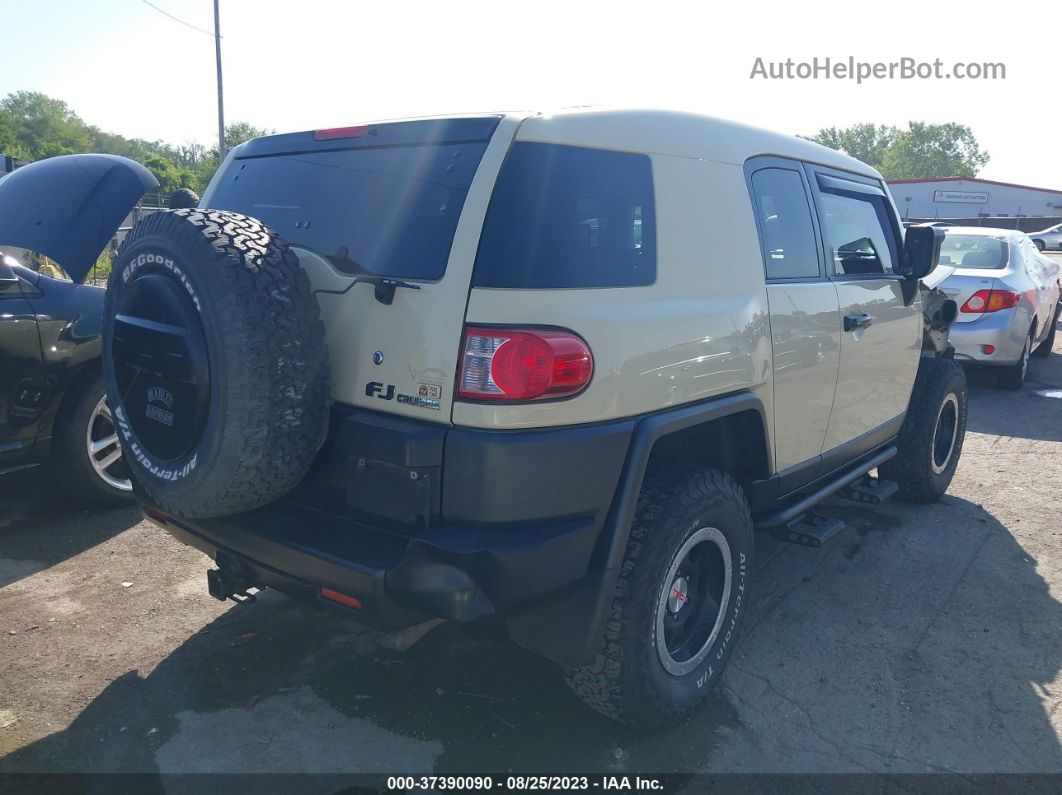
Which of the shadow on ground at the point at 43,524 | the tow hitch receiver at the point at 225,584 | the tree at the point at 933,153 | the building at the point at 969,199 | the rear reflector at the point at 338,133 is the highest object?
the tree at the point at 933,153

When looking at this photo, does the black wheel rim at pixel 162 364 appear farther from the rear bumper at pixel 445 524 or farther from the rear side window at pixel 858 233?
the rear side window at pixel 858 233

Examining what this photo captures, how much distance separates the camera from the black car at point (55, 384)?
163 inches

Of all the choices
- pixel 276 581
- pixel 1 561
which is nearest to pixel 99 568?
pixel 1 561

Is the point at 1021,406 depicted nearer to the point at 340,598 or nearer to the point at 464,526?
the point at 464,526

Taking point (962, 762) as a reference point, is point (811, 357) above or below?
above

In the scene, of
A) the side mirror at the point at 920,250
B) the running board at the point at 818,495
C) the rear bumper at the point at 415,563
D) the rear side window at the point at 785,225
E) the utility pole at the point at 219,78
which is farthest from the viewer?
the utility pole at the point at 219,78

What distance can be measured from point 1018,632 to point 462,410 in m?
2.97

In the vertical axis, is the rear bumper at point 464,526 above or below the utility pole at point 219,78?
below

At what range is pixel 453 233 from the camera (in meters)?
2.37

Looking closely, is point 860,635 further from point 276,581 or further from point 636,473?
point 276,581

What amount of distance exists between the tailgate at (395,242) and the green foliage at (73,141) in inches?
2324

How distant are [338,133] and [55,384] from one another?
8.40 ft

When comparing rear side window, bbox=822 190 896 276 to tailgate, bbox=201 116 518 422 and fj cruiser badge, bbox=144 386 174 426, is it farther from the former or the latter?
fj cruiser badge, bbox=144 386 174 426

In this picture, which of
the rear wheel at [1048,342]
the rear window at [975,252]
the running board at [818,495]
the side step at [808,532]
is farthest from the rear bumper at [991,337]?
the side step at [808,532]
